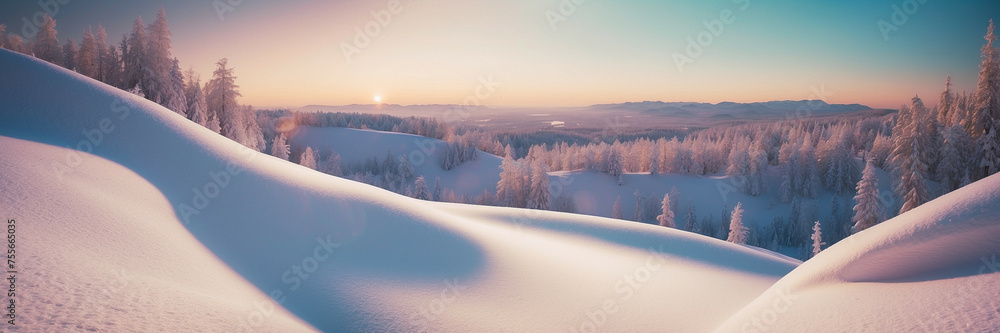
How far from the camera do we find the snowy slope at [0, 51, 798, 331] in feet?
14.6

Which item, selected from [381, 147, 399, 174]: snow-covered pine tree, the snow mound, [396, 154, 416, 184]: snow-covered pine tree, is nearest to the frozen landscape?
the snow mound

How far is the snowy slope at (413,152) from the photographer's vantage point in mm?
81812

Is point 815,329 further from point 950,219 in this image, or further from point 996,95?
point 996,95

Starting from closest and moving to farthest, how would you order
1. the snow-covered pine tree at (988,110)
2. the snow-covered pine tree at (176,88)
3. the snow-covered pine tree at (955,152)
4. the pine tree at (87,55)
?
1. the snow-covered pine tree at (988,110)
2. the snow-covered pine tree at (955,152)
3. the snow-covered pine tree at (176,88)
4. the pine tree at (87,55)

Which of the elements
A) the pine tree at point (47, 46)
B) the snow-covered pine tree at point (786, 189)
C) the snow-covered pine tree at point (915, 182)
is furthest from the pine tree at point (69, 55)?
the snow-covered pine tree at point (786, 189)

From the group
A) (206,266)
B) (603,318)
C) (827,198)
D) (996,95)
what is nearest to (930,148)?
(996,95)

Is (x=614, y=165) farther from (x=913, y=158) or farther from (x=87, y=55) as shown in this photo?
(x=87, y=55)

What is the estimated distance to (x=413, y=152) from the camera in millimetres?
95188

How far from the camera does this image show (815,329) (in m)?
4.21

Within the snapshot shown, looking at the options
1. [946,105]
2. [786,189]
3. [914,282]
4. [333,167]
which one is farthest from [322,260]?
[786,189]

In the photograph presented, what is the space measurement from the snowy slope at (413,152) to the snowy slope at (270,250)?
6686 cm

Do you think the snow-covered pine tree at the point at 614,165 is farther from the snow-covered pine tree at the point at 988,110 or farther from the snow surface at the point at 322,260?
the snow surface at the point at 322,260

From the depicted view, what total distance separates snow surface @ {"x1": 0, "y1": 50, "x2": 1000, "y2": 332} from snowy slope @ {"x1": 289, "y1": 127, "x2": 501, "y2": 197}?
67131 mm

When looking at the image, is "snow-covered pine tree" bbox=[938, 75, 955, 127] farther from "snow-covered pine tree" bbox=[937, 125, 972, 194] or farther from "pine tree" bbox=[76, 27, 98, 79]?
"pine tree" bbox=[76, 27, 98, 79]
